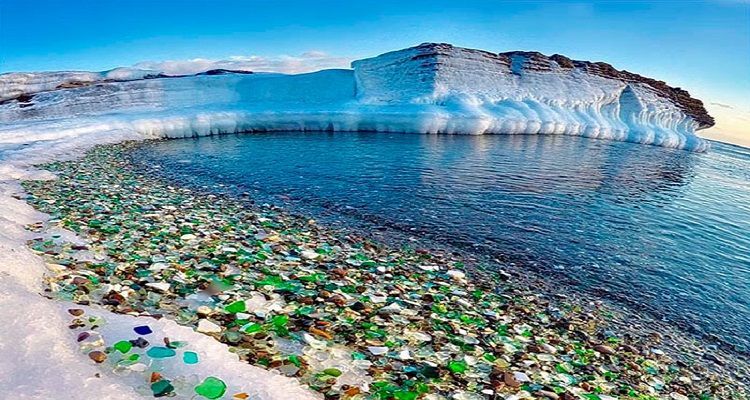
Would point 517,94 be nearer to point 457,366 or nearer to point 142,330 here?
point 457,366

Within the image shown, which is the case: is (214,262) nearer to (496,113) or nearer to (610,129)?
(496,113)

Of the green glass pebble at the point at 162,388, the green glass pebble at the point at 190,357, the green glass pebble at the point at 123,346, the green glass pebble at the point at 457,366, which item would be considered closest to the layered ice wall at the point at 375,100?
the green glass pebble at the point at 123,346

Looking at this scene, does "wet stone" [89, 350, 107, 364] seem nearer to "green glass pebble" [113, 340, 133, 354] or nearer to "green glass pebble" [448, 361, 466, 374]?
"green glass pebble" [113, 340, 133, 354]

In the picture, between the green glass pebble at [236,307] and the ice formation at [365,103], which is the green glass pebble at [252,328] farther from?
the ice formation at [365,103]

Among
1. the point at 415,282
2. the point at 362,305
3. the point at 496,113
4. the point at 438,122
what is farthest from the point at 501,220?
the point at 496,113

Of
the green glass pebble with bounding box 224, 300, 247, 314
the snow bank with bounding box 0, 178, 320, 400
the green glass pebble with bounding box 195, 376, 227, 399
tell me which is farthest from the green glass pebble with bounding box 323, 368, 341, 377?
the green glass pebble with bounding box 224, 300, 247, 314

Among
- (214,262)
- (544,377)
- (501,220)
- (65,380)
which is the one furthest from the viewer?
(501,220)
